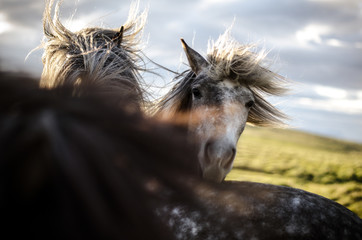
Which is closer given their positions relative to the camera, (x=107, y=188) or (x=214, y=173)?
(x=107, y=188)

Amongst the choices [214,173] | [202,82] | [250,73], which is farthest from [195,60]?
[214,173]

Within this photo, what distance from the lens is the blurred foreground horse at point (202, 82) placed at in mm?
2402

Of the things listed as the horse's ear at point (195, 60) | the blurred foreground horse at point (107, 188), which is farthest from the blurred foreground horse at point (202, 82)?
the blurred foreground horse at point (107, 188)

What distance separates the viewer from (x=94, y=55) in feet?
11.7

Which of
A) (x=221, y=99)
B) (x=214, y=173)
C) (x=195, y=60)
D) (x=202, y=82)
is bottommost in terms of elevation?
(x=214, y=173)

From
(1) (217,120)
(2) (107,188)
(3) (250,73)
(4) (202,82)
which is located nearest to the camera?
(2) (107,188)

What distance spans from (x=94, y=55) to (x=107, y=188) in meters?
3.07

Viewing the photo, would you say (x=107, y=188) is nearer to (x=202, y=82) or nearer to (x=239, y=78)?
(x=202, y=82)

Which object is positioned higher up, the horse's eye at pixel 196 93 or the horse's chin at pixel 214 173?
the horse's eye at pixel 196 93

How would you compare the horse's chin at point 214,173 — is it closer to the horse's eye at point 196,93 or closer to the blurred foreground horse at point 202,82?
the blurred foreground horse at point 202,82

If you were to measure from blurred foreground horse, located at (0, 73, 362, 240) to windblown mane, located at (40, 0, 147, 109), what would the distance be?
212cm

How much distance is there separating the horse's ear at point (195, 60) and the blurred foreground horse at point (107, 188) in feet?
6.49

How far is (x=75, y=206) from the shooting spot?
0.84 metres

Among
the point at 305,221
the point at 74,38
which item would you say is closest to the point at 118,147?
the point at 305,221
